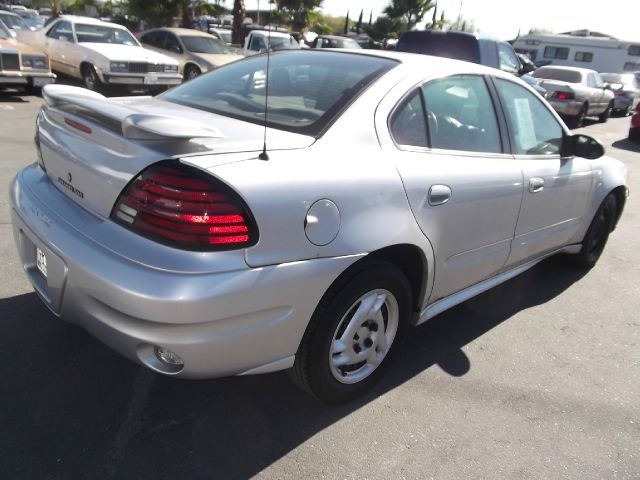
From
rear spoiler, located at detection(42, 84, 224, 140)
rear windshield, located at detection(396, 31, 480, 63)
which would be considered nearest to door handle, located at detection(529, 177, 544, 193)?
rear spoiler, located at detection(42, 84, 224, 140)

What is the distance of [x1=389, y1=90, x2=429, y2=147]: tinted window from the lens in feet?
8.20

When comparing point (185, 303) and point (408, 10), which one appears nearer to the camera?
point (185, 303)

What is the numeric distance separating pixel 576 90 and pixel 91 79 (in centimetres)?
1117

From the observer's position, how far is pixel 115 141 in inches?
81.4

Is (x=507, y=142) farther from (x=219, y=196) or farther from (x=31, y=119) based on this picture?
(x=31, y=119)

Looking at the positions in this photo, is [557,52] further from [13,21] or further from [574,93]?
[13,21]

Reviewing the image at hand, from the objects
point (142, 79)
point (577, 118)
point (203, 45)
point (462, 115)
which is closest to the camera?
point (462, 115)

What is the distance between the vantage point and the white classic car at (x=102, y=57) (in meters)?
10.7

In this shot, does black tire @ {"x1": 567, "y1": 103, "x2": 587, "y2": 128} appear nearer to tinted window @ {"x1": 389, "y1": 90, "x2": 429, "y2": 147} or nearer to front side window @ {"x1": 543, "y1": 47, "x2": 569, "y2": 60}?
tinted window @ {"x1": 389, "y1": 90, "x2": 429, "y2": 147}

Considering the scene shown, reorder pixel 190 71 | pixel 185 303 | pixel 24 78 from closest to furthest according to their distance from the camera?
pixel 185 303, pixel 24 78, pixel 190 71

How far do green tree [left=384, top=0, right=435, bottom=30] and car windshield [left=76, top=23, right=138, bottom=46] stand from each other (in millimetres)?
30887

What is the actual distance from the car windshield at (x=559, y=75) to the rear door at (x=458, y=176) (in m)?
13.1

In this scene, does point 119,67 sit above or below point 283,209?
below

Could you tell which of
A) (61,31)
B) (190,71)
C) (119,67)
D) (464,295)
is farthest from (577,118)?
(464,295)
